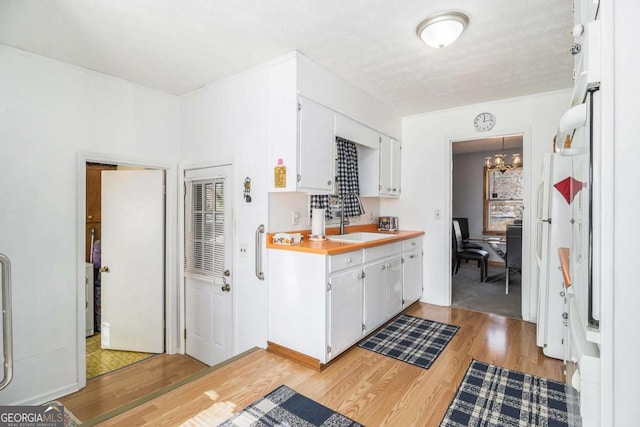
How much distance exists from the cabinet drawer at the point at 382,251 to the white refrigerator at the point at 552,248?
128cm

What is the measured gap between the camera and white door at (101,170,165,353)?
334 centimetres

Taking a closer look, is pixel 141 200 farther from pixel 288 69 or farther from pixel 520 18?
pixel 520 18

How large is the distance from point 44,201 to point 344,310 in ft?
8.33

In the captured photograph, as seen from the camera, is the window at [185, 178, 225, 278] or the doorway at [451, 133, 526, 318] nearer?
the window at [185, 178, 225, 278]

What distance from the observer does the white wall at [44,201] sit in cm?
229

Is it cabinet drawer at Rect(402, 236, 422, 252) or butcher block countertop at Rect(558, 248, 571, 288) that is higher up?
butcher block countertop at Rect(558, 248, 571, 288)

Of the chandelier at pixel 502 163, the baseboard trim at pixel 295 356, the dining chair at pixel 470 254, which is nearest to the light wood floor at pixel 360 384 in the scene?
the baseboard trim at pixel 295 356

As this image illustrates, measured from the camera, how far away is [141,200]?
3.37 m

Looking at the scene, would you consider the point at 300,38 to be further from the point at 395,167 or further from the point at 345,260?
the point at 395,167

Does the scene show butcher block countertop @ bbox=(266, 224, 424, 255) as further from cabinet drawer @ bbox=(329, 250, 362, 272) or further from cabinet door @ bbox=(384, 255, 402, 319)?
cabinet door @ bbox=(384, 255, 402, 319)

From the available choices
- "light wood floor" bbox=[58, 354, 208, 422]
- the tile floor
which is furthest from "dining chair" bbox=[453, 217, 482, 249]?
the tile floor

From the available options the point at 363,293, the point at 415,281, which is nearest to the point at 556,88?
the point at 415,281

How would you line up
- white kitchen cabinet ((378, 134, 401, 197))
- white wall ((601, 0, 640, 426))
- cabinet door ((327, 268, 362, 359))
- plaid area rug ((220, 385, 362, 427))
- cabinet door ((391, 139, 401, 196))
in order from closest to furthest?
1. white wall ((601, 0, 640, 426))
2. plaid area rug ((220, 385, 362, 427))
3. cabinet door ((327, 268, 362, 359))
4. white kitchen cabinet ((378, 134, 401, 197))
5. cabinet door ((391, 139, 401, 196))

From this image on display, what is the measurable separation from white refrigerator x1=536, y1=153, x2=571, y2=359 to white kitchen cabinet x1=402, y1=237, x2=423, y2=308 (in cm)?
129
